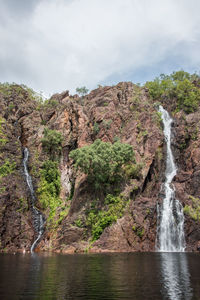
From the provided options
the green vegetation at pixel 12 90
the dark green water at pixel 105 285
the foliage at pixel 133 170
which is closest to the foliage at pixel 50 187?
the foliage at pixel 133 170

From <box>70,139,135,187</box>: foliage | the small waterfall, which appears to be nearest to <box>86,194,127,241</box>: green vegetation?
<box>70,139,135,187</box>: foliage

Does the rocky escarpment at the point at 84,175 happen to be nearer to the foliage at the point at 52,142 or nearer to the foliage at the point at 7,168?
the foliage at the point at 7,168

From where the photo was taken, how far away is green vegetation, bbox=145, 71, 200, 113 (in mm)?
67312

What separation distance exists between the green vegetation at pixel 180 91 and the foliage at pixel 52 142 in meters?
30.7

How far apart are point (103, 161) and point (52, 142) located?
18452mm

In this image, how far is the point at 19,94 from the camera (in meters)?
74.6

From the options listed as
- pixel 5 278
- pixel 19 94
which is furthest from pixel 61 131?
pixel 5 278

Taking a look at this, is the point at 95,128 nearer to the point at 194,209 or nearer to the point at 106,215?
the point at 106,215

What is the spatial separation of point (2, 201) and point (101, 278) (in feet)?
109

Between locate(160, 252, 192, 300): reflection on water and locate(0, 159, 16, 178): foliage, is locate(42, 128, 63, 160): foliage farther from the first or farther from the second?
locate(160, 252, 192, 300): reflection on water

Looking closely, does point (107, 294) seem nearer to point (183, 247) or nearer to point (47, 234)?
point (183, 247)

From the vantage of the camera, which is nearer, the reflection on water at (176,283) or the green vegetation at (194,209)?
the reflection on water at (176,283)

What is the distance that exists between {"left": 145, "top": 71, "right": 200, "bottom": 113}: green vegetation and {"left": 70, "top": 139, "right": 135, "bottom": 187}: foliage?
88.9 ft

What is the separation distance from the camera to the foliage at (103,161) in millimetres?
47000
